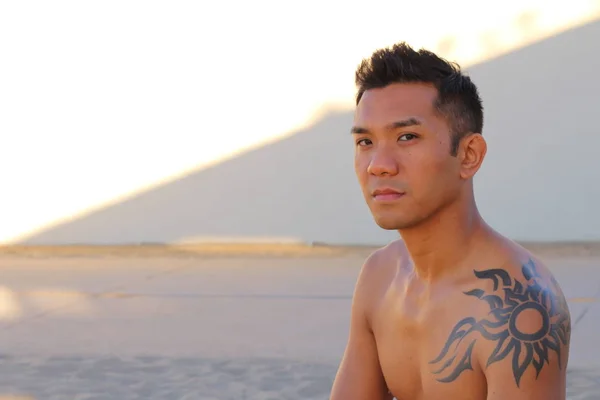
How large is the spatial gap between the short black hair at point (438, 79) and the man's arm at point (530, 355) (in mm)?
376

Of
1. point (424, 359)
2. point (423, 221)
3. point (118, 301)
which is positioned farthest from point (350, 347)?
point (118, 301)

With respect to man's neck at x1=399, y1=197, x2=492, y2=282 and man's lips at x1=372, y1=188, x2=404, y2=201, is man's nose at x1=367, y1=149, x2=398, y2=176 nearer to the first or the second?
man's lips at x1=372, y1=188, x2=404, y2=201

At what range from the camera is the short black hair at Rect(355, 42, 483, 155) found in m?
2.13

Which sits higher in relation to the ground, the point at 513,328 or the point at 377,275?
the point at 377,275

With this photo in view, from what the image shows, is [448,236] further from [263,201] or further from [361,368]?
[263,201]

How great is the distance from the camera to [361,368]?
2402mm

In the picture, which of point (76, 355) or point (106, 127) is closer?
point (76, 355)

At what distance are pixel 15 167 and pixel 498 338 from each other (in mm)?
8879

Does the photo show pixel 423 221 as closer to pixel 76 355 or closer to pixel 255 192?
pixel 76 355

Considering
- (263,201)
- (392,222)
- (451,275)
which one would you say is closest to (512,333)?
(451,275)

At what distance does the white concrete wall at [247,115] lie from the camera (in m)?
9.14

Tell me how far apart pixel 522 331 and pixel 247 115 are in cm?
785

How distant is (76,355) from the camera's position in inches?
223

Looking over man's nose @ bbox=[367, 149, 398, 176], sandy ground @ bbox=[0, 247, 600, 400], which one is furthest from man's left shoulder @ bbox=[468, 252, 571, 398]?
sandy ground @ bbox=[0, 247, 600, 400]
